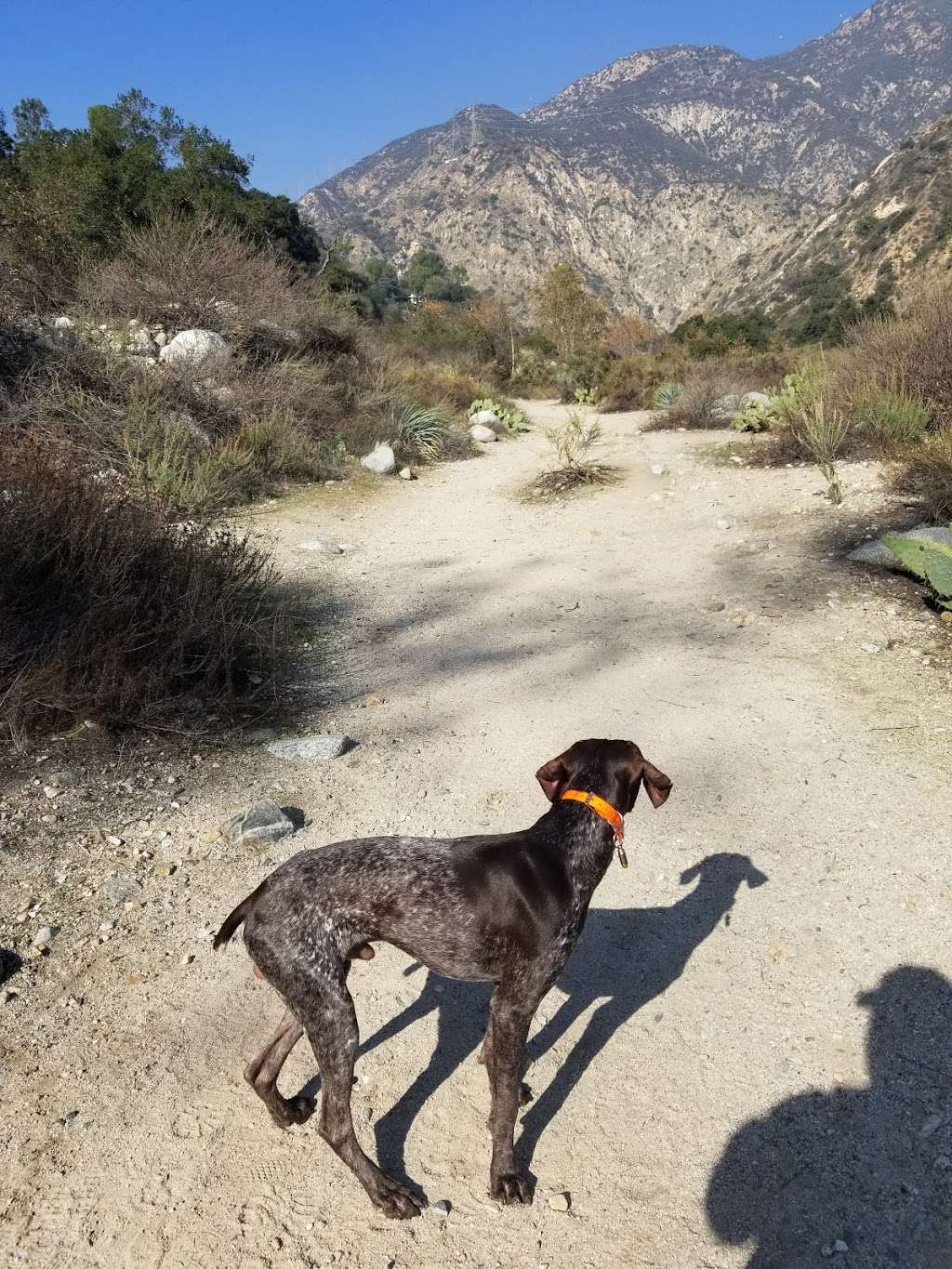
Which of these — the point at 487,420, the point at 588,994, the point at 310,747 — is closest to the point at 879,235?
the point at 487,420

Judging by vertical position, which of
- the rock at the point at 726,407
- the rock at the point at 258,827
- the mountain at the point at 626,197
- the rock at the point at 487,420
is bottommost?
the rock at the point at 258,827

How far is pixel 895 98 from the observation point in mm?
180000

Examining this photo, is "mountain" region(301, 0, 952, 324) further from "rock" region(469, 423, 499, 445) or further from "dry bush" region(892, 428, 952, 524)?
"dry bush" region(892, 428, 952, 524)

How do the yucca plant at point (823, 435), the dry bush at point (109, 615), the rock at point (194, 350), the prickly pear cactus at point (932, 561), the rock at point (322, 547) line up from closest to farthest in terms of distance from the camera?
the dry bush at point (109, 615) < the prickly pear cactus at point (932, 561) < the rock at point (322, 547) < the yucca plant at point (823, 435) < the rock at point (194, 350)

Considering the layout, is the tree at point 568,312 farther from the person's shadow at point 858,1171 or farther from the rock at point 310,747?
the person's shadow at point 858,1171

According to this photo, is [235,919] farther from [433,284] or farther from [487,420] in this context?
[433,284]

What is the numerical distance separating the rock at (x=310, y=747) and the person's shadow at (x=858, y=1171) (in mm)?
2959

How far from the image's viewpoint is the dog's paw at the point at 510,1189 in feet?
7.39

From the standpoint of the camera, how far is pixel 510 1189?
226cm

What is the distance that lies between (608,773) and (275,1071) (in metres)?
1.39

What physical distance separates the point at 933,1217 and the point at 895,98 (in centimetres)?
23748

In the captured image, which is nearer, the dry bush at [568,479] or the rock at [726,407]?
the dry bush at [568,479]

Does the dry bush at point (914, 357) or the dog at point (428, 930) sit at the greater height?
the dry bush at point (914, 357)

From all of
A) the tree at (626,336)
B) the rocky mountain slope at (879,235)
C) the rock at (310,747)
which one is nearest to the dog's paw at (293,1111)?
the rock at (310,747)
